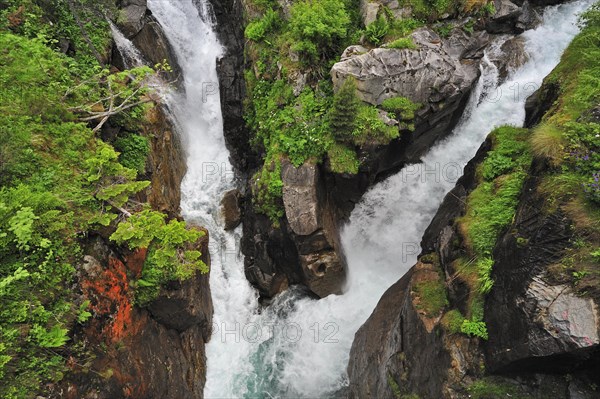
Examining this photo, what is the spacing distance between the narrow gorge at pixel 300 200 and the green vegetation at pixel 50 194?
0.05 m

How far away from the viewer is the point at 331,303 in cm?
1455

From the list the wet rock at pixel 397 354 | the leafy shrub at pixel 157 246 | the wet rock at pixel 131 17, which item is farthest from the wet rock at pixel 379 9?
the leafy shrub at pixel 157 246

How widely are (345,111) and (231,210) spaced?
6.56m

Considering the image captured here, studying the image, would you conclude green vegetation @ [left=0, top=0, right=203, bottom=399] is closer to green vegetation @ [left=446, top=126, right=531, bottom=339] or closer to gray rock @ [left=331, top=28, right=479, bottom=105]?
green vegetation @ [left=446, top=126, right=531, bottom=339]

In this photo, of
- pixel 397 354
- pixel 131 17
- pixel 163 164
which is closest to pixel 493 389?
pixel 397 354

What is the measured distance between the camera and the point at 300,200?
42.6 ft

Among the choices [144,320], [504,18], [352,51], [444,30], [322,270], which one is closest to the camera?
[144,320]

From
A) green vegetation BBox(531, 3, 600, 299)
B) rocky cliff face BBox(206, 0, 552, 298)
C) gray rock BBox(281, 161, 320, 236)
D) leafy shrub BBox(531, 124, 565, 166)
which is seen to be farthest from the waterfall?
green vegetation BBox(531, 3, 600, 299)

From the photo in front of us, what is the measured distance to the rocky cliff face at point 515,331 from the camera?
656 centimetres

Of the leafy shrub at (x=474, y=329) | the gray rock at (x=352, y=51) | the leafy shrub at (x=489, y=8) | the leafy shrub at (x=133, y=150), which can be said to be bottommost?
the leafy shrub at (x=474, y=329)

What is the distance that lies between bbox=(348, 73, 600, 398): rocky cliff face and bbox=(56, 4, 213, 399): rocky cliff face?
6.14m

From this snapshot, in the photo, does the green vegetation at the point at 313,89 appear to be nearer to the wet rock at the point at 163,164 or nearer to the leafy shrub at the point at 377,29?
the leafy shrub at the point at 377,29

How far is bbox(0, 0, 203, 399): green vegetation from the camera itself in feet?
20.7

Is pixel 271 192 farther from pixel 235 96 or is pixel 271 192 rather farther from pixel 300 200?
pixel 235 96
